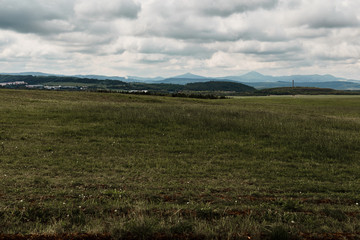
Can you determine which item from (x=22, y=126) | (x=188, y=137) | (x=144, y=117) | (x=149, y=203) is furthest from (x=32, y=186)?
(x=144, y=117)

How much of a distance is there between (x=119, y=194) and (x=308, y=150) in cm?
1360

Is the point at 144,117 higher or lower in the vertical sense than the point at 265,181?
higher

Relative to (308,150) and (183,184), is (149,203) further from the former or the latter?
(308,150)

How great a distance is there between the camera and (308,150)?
17828 millimetres

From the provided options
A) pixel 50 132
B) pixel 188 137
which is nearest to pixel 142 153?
pixel 188 137

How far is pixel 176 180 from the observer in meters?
11.3

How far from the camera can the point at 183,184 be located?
35.4 feet

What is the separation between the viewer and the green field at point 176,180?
22.7 feet

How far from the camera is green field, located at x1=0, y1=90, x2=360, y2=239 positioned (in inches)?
272

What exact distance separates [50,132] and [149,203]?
14.2 meters

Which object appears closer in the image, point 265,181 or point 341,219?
point 341,219

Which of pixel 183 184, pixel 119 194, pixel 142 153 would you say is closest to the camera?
pixel 119 194

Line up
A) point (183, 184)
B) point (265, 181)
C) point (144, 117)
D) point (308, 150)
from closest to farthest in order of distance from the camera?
point (183, 184) < point (265, 181) < point (308, 150) < point (144, 117)

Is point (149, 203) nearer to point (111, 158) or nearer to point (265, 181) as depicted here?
point (265, 181)
